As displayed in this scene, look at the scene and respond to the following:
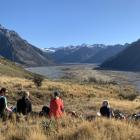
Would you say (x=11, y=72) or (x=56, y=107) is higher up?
(x=56, y=107)

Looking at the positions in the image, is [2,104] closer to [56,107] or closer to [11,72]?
[56,107]

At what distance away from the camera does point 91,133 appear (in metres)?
12.0

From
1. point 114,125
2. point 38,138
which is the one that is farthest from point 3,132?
point 114,125

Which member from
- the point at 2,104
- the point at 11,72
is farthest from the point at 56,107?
the point at 11,72

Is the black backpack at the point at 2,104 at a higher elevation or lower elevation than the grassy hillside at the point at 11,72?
higher

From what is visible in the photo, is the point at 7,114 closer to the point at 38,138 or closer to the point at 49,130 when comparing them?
the point at 49,130

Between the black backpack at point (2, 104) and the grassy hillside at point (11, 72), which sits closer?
the black backpack at point (2, 104)

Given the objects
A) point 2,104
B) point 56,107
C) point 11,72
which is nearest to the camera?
point 2,104

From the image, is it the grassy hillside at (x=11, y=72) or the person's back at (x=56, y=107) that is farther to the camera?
the grassy hillside at (x=11, y=72)

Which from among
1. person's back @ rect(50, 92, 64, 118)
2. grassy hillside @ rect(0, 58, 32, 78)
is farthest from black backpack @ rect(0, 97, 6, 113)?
grassy hillside @ rect(0, 58, 32, 78)

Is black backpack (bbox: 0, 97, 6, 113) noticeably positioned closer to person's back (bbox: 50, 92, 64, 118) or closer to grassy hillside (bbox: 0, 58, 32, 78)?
person's back (bbox: 50, 92, 64, 118)

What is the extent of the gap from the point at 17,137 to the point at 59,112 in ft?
18.0

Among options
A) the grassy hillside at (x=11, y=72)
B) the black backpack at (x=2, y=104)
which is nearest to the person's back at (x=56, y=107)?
the black backpack at (x=2, y=104)

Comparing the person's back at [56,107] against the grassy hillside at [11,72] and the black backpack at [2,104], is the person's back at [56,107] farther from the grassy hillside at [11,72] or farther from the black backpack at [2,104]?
Answer: the grassy hillside at [11,72]
